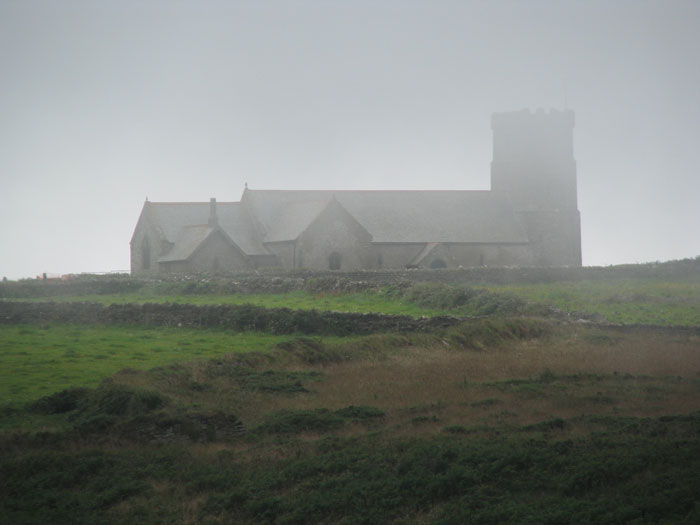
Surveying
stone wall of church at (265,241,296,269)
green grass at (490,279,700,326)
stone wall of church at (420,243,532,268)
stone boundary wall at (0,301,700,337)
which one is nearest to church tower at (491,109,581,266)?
stone wall of church at (420,243,532,268)

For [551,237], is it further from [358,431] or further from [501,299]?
[358,431]

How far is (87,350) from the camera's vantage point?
824 inches

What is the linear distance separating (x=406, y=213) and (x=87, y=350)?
4448 centimetres

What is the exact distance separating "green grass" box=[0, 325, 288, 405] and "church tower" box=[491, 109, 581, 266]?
4673 cm

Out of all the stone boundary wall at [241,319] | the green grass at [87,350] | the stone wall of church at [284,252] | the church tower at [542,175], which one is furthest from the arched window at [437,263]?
the green grass at [87,350]

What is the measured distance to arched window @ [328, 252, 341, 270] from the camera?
5501 centimetres

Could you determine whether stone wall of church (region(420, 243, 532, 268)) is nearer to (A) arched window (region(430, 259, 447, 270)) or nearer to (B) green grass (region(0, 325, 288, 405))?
(A) arched window (region(430, 259, 447, 270))

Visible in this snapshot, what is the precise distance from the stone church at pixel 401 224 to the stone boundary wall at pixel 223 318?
23.6 metres

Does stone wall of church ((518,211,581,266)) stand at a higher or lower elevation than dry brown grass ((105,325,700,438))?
higher

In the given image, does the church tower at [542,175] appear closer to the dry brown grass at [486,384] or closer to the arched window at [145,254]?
the arched window at [145,254]

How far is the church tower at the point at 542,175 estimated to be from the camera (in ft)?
221

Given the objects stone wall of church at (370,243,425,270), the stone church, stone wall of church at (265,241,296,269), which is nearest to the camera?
the stone church

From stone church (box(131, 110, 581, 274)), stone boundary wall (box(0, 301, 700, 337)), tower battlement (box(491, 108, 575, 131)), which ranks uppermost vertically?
tower battlement (box(491, 108, 575, 131))

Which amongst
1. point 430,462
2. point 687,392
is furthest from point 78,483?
point 687,392
